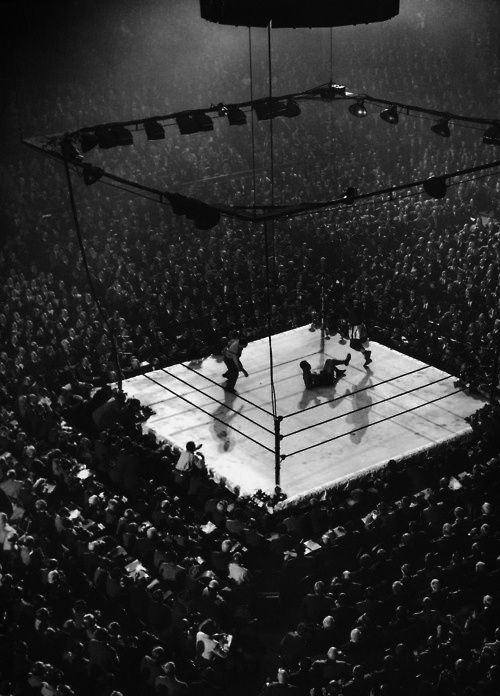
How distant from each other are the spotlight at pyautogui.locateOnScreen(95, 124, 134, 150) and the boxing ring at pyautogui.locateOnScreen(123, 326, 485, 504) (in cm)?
327

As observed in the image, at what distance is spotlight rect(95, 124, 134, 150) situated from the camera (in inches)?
463

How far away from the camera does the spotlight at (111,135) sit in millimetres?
11750

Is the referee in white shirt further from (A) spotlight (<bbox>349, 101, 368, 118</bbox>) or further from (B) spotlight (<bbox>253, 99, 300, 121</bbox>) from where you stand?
(A) spotlight (<bbox>349, 101, 368, 118</bbox>)

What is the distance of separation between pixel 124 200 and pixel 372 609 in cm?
1422

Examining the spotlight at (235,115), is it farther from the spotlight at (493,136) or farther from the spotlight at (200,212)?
the spotlight at (200,212)

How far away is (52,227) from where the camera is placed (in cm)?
1667

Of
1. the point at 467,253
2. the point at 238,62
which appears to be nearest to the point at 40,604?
the point at 467,253

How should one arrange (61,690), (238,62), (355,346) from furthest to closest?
(238,62)
(355,346)
(61,690)

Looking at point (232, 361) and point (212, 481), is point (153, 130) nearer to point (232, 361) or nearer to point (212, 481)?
point (232, 361)

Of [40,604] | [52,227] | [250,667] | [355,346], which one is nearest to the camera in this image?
→ [250,667]

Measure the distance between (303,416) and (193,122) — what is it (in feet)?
15.2

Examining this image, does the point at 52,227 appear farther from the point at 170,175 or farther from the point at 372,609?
the point at 372,609

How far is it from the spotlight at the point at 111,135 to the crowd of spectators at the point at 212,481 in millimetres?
2628

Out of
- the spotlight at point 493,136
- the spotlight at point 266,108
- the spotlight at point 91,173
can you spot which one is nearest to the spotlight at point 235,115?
the spotlight at point 266,108
